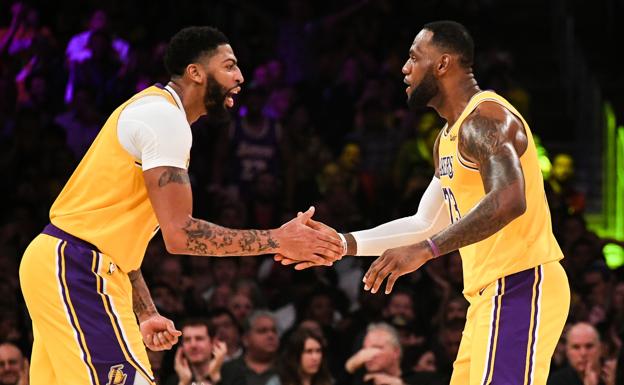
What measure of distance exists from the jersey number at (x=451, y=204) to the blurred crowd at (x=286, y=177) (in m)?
3.03

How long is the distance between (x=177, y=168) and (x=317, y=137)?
7.32m

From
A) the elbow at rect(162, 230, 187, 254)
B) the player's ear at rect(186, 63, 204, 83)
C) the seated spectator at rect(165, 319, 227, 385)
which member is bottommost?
the seated spectator at rect(165, 319, 227, 385)

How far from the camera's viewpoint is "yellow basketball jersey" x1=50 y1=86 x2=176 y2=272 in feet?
15.1

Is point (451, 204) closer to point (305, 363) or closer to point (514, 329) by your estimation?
point (514, 329)

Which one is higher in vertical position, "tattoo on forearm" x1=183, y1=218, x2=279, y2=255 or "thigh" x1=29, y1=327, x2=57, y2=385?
"tattoo on forearm" x1=183, y1=218, x2=279, y2=255

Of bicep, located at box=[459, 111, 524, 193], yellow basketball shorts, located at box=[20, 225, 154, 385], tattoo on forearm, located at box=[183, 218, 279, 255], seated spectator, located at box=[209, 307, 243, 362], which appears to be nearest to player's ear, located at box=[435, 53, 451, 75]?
bicep, located at box=[459, 111, 524, 193]

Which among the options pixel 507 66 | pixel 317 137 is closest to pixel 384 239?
pixel 317 137

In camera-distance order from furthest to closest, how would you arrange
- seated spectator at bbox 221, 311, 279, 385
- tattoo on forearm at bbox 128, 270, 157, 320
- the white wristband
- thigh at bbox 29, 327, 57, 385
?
seated spectator at bbox 221, 311, 279, 385, the white wristband, tattoo on forearm at bbox 128, 270, 157, 320, thigh at bbox 29, 327, 57, 385

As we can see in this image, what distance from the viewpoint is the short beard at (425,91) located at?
530cm

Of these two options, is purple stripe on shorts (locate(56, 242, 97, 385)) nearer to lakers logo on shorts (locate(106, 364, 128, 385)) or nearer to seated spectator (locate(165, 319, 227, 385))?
lakers logo on shorts (locate(106, 364, 128, 385))

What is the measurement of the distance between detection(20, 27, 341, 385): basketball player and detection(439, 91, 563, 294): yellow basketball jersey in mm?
841

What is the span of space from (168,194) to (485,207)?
49.7 inches

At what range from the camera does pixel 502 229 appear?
191 inches

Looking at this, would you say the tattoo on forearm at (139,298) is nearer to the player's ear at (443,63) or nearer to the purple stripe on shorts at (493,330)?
the purple stripe on shorts at (493,330)
